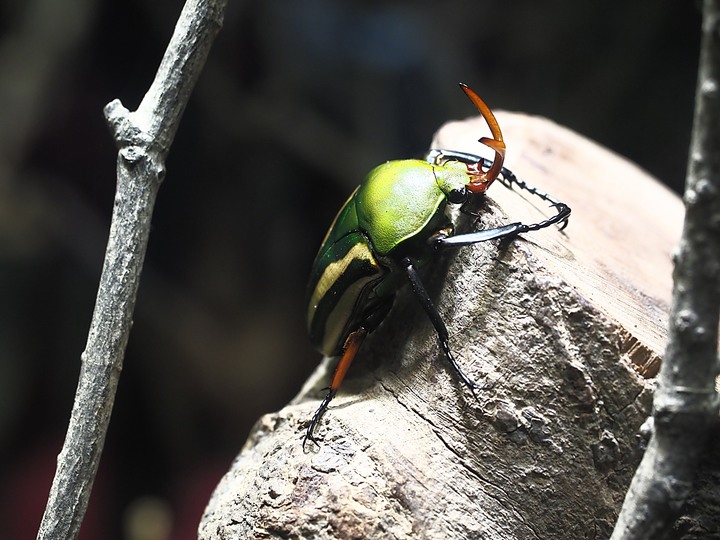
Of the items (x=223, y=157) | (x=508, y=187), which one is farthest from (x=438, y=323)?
(x=223, y=157)

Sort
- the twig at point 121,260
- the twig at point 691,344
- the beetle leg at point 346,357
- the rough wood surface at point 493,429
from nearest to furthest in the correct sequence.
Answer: the twig at point 691,344 < the rough wood surface at point 493,429 < the twig at point 121,260 < the beetle leg at point 346,357

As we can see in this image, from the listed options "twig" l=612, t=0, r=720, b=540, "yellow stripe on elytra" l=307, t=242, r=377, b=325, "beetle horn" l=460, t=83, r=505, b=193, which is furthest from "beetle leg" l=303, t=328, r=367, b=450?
"twig" l=612, t=0, r=720, b=540

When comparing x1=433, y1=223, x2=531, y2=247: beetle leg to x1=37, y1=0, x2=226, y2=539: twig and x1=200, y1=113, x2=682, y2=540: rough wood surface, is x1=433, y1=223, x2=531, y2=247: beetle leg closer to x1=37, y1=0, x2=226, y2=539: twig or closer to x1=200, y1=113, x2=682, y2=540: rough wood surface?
x1=200, y1=113, x2=682, y2=540: rough wood surface

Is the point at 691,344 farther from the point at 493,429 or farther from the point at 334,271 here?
the point at 334,271

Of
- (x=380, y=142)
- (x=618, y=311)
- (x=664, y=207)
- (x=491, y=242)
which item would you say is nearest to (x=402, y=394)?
(x=491, y=242)

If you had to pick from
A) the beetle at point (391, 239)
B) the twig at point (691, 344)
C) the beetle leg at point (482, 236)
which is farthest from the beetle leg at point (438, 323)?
the twig at point (691, 344)

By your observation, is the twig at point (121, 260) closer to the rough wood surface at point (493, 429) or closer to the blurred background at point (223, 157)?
the rough wood surface at point (493, 429)
